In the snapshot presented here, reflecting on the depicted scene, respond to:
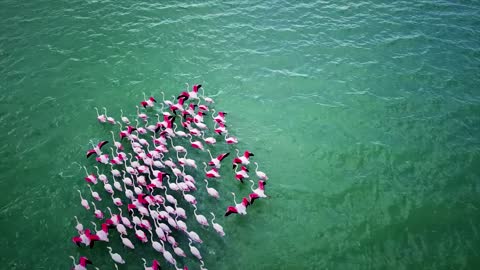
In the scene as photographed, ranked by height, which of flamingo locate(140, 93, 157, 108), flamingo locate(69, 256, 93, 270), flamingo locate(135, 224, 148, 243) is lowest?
flamingo locate(69, 256, 93, 270)

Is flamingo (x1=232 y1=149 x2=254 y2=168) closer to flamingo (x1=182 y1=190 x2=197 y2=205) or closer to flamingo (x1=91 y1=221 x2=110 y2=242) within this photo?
flamingo (x1=182 y1=190 x2=197 y2=205)

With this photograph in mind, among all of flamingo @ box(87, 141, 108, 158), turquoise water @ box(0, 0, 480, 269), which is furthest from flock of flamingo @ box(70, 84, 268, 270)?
turquoise water @ box(0, 0, 480, 269)

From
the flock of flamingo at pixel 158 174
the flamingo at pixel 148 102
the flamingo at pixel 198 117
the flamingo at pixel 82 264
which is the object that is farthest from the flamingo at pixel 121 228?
the flamingo at pixel 148 102

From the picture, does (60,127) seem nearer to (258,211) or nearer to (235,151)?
(235,151)

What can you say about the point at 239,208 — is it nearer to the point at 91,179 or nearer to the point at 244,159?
the point at 244,159

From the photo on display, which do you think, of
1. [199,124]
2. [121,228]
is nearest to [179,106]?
[199,124]
